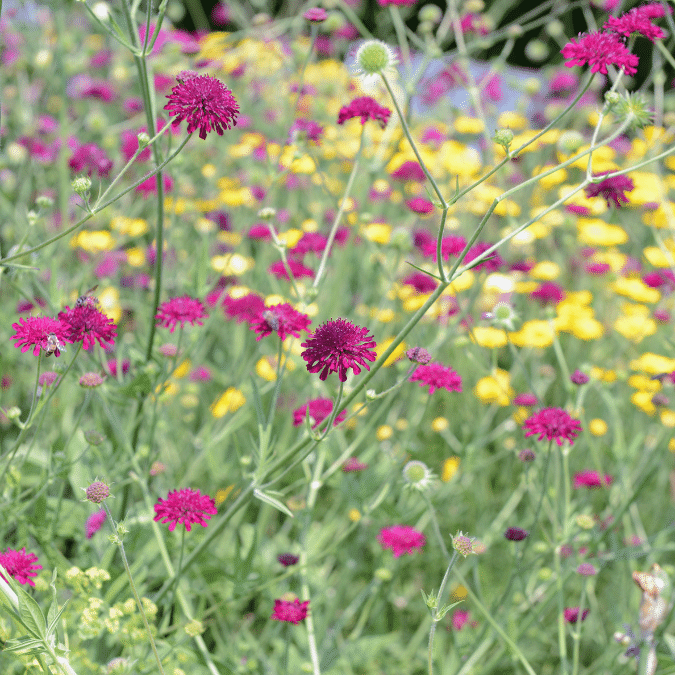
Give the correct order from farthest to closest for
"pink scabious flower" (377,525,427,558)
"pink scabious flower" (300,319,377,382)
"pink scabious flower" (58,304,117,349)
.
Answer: "pink scabious flower" (377,525,427,558), "pink scabious flower" (58,304,117,349), "pink scabious flower" (300,319,377,382)

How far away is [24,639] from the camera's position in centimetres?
94

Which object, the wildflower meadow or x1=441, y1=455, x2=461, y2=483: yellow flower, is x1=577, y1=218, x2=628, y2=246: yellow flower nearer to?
the wildflower meadow

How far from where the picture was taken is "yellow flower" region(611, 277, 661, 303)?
2.15 m

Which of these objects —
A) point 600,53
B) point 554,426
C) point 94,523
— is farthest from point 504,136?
point 94,523

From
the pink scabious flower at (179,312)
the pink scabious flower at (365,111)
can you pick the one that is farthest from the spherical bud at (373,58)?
the pink scabious flower at (179,312)

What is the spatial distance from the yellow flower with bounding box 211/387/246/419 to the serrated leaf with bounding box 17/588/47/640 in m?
0.99

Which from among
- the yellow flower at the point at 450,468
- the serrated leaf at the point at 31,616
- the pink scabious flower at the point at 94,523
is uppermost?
the serrated leaf at the point at 31,616

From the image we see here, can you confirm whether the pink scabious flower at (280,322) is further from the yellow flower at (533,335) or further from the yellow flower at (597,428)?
the yellow flower at (597,428)

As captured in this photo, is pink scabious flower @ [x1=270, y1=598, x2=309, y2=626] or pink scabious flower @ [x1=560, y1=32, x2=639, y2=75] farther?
pink scabious flower @ [x1=270, y1=598, x2=309, y2=626]

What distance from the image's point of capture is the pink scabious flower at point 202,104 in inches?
39.4

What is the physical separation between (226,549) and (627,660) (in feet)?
3.27

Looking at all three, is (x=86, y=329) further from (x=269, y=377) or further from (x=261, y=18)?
(x=261, y=18)

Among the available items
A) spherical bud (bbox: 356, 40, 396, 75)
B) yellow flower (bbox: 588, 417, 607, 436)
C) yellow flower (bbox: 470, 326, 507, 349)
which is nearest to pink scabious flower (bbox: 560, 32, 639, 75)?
spherical bud (bbox: 356, 40, 396, 75)

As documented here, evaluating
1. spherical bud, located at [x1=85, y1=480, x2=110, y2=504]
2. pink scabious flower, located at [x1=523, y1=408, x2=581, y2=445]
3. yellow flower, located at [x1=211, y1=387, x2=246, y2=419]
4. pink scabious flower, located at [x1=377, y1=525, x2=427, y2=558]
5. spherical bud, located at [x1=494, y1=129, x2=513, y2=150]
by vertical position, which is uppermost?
spherical bud, located at [x1=494, y1=129, x2=513, y2=150]
